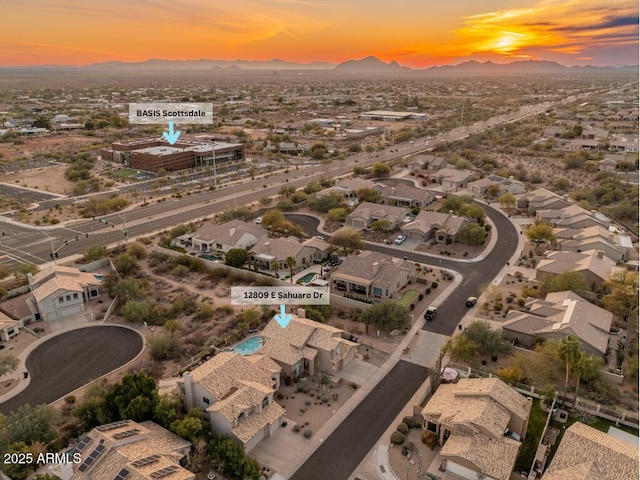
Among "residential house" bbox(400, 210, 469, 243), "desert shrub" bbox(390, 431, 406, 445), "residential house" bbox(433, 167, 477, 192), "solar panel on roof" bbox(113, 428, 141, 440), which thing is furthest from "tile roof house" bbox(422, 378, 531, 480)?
"residential house" bbox(433, 167, 477, 192)

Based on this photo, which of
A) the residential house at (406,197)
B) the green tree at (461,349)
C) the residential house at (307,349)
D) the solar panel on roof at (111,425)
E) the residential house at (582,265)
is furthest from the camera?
the residential house at (406,197)

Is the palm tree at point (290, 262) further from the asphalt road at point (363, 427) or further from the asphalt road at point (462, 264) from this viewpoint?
the asphalt road at point (363, 427)

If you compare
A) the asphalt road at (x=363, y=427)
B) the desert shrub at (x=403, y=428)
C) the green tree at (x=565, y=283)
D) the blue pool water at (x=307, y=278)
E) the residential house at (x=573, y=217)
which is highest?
the residential house at (x=573, y=217)

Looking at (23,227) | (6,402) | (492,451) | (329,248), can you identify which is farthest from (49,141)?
(492,451)

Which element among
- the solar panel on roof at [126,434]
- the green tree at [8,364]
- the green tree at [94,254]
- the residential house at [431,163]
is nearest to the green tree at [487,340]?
the solar panel on roof at [126,434]

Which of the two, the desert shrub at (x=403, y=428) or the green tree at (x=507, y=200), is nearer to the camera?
the desert shrub at (x=403, y=428)

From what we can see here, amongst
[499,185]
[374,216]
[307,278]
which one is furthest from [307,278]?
[499,185]
